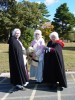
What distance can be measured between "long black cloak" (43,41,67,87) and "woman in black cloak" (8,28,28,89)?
2.32 ft

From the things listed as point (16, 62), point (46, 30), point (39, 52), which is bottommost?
point (46, 30)

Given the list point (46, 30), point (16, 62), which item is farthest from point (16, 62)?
point (46, 30)

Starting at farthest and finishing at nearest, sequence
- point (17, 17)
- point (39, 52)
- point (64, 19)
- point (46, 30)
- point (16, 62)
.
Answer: point (64, 19) < point (46, 30) < point (17, 17) < point (39, 52) < point (16, 62)

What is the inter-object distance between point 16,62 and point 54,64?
44.9 inches

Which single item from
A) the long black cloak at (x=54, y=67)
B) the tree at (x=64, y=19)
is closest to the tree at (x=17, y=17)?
the tree at (x=64, y=19)

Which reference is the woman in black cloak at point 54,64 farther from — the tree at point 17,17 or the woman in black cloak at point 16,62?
the tree at point 17,17

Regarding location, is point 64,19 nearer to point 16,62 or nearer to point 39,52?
point 39,52

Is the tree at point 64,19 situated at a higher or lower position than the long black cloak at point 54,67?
higher

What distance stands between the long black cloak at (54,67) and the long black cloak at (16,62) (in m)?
0.74

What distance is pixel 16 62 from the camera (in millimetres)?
9234

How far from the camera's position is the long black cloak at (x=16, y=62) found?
9.20 m

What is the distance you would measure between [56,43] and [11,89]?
193cm

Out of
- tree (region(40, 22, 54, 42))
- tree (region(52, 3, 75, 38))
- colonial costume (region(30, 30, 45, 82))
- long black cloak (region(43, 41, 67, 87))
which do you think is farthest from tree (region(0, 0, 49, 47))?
long black cloak (region(43, 41, 67, 87))

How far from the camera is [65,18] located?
276 feet
